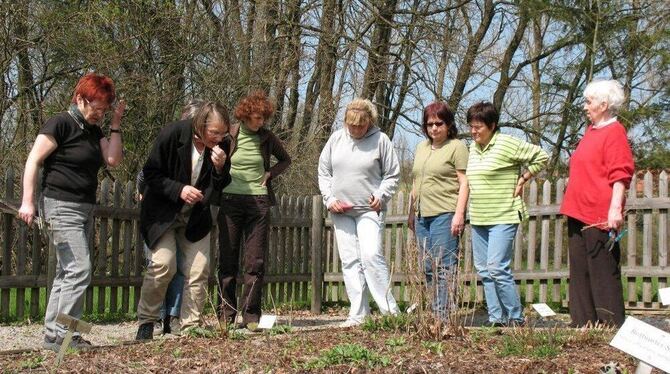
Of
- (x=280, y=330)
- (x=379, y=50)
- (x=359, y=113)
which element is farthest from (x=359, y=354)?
(x=379, y=50)

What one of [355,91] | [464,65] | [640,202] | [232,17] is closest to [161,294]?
[640,202]

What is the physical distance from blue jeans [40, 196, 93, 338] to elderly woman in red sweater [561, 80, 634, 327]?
10.7 ft

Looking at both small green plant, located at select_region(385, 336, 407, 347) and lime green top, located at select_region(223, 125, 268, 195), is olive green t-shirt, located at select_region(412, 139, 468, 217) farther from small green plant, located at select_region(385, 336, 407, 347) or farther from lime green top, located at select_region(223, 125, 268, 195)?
small green plant, located at select_region(385, 336, 407, 347)

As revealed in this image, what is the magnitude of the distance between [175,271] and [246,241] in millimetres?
1100

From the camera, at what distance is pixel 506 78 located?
65.8ft

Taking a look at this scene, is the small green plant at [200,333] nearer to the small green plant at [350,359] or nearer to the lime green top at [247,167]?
the small green plant at [350,359]

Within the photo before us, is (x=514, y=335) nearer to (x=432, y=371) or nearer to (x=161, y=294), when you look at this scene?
(x=432, y=371)

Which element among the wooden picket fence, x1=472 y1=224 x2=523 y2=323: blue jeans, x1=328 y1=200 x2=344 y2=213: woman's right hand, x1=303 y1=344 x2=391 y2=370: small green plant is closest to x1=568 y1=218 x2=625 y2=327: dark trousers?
x1=472 y1=224 x2=523 y2=323: blue jeans

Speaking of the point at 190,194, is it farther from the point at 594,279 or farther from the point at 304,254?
the point at 304,254

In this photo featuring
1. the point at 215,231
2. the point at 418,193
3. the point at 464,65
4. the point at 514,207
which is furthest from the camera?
the point at 464,65

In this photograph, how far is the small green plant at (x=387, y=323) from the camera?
5.96 m

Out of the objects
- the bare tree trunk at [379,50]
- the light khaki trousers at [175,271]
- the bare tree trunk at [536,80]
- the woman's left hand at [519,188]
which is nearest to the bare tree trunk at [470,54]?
Result: the bare tree trunk at [536,80]

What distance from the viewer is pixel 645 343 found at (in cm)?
396

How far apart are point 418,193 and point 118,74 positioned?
4833 millimetres
